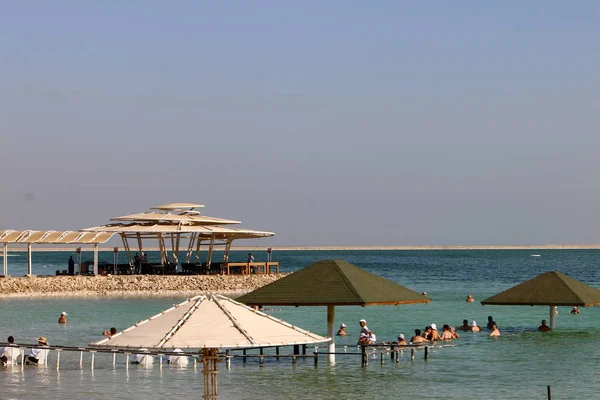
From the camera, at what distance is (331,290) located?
21.9 meters

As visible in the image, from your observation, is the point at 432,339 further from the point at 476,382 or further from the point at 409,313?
the point at 409,313

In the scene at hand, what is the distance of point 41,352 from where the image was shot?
23.1 m

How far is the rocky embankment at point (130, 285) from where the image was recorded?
45.5 m

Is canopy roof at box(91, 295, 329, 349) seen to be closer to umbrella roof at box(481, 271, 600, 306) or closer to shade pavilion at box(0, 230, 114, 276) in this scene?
umbrella roof at box(481, 271, 600, 306)

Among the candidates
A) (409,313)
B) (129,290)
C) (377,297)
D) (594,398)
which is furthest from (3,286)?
(594,398)

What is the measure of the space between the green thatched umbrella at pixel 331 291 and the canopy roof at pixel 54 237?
1034 inches

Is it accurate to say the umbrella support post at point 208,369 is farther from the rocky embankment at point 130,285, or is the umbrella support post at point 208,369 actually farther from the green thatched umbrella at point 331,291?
the rocky embankment at point 130,285

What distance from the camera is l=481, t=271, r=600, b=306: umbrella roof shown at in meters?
28.6

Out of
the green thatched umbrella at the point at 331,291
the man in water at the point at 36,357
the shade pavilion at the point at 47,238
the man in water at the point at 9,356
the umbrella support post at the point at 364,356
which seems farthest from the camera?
the shade pavilion at the point at 47,238

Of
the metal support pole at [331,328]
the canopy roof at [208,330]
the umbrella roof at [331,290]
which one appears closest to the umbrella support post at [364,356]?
the metal support pole at [331,328]

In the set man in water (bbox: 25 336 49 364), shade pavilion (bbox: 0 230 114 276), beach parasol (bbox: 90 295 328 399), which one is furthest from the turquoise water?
shade pavilion (bbox: 0 230 114 276)

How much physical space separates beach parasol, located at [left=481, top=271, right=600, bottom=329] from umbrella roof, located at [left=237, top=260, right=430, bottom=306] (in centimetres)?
723

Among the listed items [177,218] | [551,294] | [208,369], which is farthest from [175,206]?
[208,369]

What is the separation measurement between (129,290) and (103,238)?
4.23 m
